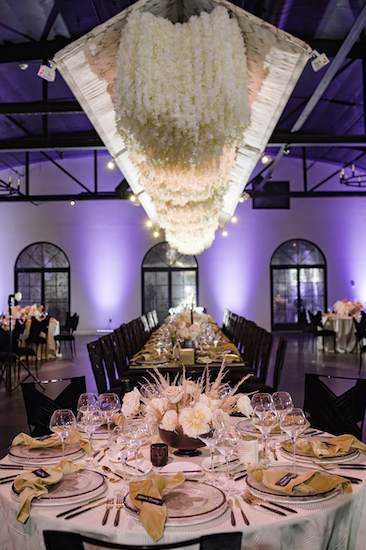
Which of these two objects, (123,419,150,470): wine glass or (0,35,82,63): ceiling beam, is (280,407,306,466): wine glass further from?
(0,35,82,63): ceiling beam

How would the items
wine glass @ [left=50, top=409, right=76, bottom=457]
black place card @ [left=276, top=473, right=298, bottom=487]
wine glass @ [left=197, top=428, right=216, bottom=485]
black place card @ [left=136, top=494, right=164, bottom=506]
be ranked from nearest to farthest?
black place card @ [left=136, top=494, right=164, bottom=506]
black place card @ [left=276, top=473, right=298, bottom=487]
wine glass @ [left=197, top=428, right=216, bottom=485]
wine glass @ [left=50, top=409, right=76, bottom=457]

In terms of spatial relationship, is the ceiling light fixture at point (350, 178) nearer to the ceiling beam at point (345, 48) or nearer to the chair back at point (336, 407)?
the ceiling beam at point (345, 48)

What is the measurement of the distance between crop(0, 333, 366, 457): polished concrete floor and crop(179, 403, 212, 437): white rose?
10.4 feet

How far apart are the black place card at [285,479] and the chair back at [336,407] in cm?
149

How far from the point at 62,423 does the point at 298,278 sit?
1587 cm

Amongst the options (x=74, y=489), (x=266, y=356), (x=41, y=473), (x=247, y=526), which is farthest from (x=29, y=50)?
(x=247, y=526)

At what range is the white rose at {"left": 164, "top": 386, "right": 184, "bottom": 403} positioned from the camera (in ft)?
6.99

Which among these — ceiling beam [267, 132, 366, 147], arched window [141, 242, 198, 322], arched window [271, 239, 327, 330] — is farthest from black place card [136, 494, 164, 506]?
arched window [271, 239, 327, 330]

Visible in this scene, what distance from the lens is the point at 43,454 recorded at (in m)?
2.18

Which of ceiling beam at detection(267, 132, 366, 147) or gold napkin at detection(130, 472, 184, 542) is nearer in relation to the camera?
gold napkin at detection(130, 472, 184, 542)

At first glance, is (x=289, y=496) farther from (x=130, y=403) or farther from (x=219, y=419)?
(x=130, y=403)

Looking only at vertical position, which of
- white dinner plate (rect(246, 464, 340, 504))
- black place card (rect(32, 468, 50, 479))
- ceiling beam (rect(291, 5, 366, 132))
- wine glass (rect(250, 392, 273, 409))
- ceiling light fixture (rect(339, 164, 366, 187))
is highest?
ceiling beam (rect(291, 5, 366, 132))

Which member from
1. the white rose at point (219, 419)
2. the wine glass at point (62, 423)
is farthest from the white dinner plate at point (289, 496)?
the wine glass at point (62, 423)

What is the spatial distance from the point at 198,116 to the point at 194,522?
1827 millimetres
